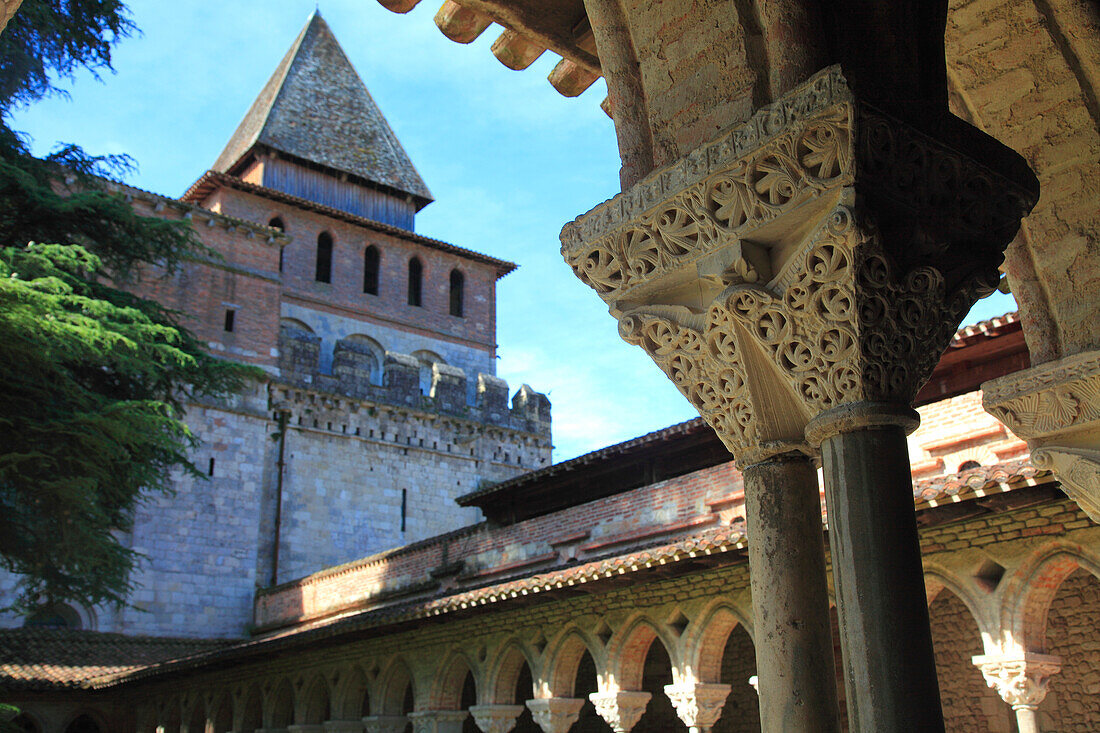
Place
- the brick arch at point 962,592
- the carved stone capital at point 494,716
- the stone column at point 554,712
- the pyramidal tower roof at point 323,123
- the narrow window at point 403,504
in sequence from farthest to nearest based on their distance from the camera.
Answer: the pyramidal tower roof at point 323,123 < the narrow window at point 403,504 < the carved stone capital at point 494,716 < the stone column at point 554,712 < the brick arch at point 962,592

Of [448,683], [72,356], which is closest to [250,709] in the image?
[448,683]

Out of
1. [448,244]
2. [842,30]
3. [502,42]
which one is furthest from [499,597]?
[448,244]

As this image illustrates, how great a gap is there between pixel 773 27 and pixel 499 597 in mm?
8519

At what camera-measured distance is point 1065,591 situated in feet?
33.4

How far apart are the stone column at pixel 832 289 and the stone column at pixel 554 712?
8.48 m

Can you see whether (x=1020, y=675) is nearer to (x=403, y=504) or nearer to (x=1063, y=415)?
(x=1063, y=415)

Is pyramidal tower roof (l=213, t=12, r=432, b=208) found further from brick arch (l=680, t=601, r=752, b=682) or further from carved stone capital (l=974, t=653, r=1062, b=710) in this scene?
carved stone capital (l=974, t=653, r=1062, b=710)

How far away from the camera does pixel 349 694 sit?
1461 cm

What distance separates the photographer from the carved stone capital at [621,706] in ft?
35.1

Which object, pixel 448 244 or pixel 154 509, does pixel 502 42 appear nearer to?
pixel 154 509

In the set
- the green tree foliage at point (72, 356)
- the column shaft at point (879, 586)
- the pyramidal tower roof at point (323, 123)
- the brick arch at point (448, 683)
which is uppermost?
the pyramidal tower roof at point (323, 123)

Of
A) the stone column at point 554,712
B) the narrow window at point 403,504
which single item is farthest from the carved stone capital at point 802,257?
the narrow window at point 403,504

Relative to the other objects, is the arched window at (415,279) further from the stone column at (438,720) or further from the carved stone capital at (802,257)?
the carved stone capital at (802,257)

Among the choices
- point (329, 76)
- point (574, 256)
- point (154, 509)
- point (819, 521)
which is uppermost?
point (329, 76)
